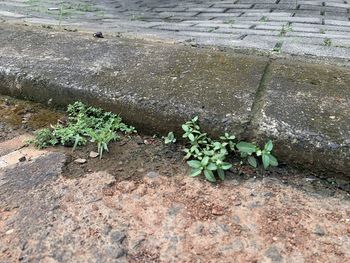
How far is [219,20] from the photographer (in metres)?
3.44

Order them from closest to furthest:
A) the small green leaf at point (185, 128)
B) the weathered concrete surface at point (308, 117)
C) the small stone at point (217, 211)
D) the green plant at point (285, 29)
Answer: the small stone at point (217, 211), the weathered concrete surface at point (308, 117), the small green leaf at point (185, 128), the green plant at point (285, 29)

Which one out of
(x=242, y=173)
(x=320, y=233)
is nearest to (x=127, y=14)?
(x=242, y=173)

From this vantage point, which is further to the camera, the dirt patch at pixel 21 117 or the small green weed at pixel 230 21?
the small green weed at pixel 230 21

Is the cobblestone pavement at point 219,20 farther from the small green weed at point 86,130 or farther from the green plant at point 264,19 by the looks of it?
the small green weed at point 86,130

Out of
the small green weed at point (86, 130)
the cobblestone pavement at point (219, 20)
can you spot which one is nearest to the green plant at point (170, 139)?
the small green weed at point (86, 130)

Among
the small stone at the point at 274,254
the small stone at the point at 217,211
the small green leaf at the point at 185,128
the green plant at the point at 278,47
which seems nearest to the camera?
the small stone at the point at 274,254

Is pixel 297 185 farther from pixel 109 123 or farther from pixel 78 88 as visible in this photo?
pixel 78 88

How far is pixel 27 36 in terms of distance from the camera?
93.9 inches

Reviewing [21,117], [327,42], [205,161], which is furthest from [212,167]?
[327,42]

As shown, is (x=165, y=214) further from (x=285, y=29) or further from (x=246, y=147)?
(x=285, y=29)

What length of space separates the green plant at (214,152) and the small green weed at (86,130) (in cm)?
29

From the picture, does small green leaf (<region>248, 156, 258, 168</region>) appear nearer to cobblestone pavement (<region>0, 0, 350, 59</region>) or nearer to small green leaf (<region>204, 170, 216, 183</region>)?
small green leaf (<region>204, 170, 216, 183</region>)

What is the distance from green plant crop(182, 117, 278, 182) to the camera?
1.38m

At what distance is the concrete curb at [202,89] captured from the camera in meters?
1.41
